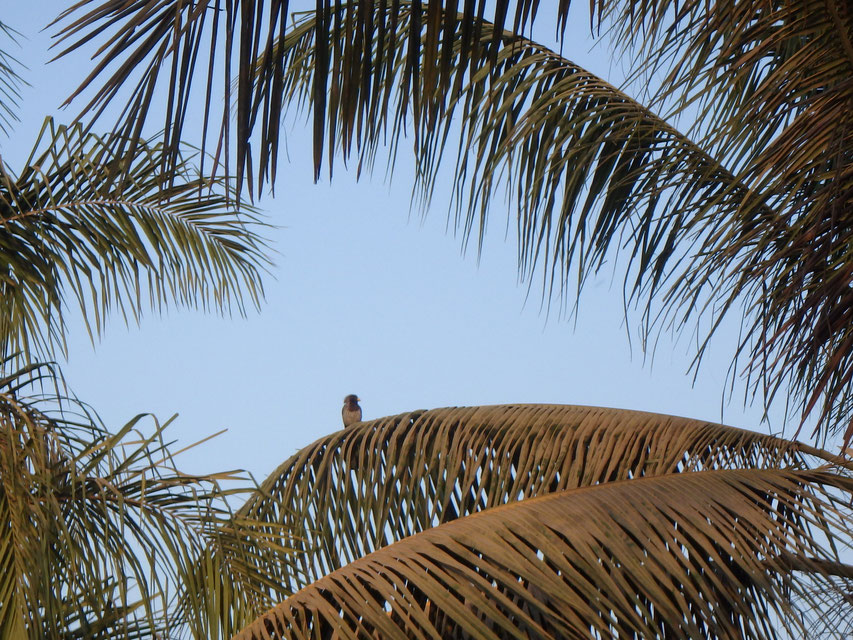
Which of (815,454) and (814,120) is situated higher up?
(814,120)

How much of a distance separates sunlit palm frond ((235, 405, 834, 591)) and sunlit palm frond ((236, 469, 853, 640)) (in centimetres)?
41

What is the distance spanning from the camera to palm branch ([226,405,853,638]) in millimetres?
1865

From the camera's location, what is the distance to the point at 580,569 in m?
2.03

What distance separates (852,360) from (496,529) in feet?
3.67

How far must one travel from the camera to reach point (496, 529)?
1982 millimetres

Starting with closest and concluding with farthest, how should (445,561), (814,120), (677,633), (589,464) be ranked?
(445,561) < (677,633) < (814,120) < (589,464)

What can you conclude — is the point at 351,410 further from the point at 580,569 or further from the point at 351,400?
the point at 580,569

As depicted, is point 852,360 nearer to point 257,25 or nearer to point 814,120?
point 814,120

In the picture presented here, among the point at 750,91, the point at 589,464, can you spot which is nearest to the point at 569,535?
the point at 589,464

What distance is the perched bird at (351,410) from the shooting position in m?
7.84

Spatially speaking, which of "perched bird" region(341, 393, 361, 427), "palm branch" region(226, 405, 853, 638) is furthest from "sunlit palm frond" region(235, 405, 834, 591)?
"perched bird" region(341, 393, 361, 427)

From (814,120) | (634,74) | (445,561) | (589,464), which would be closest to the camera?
(445,561)

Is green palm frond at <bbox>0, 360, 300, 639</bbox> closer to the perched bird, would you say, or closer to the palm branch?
the palm branch

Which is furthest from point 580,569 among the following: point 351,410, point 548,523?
point 351,410
